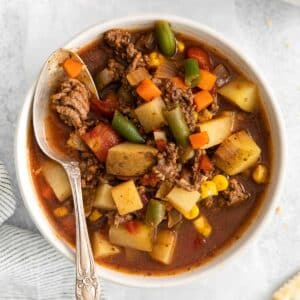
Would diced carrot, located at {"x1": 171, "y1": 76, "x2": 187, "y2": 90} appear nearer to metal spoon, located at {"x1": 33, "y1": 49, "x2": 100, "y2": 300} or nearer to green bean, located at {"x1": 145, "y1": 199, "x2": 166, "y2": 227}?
metal spoon, located at {"x1": 33, "y1": 49, "x2": 100, "y2": 300}

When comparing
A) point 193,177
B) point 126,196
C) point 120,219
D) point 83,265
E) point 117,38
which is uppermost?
point 117,38

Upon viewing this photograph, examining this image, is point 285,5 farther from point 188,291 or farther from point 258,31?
point 188,291

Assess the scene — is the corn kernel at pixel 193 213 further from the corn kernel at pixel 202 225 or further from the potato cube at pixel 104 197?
the potato cube at pixel 104 197

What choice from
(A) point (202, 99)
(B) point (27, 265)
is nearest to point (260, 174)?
(A) point (202, 99)

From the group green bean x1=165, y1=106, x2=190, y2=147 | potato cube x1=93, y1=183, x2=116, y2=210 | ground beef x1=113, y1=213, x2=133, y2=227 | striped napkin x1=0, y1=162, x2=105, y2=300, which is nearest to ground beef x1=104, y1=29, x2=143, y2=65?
green bean x1=165, y1=106, x2=190, y2=147

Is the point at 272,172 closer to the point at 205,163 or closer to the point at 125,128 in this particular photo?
the point at 205,163

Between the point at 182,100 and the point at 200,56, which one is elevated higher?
the point at 200,56

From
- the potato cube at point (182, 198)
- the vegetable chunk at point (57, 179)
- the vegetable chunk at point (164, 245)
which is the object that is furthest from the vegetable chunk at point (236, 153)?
the vegetable chunk at point (57, 179)

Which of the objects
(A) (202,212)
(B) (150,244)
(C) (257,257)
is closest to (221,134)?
(A) (202,212)
